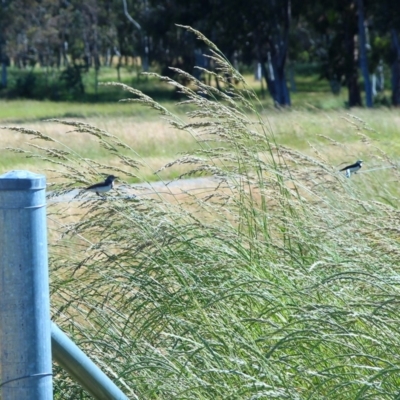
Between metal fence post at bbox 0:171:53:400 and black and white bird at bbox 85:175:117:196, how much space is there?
1622 millimetres

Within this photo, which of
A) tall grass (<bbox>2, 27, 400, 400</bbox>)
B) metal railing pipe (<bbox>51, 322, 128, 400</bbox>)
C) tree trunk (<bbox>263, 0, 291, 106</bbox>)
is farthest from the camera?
tree trunk (<bbox>263, 0, 291, 106</bbox>)

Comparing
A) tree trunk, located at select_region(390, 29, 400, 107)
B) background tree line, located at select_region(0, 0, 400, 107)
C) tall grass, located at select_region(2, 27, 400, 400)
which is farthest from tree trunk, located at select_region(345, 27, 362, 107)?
tall grass, located at select_region(2, 27, 400, 400)

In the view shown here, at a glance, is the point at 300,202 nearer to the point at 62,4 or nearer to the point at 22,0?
the point at 22,0

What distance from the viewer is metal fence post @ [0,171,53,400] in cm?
173

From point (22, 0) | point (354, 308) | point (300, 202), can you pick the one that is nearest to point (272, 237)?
point (300, 202)

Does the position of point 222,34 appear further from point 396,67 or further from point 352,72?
point 396,67

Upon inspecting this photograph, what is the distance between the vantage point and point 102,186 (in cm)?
355

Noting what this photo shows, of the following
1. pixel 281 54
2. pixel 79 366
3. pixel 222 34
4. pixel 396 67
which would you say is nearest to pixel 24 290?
pixel 79 366

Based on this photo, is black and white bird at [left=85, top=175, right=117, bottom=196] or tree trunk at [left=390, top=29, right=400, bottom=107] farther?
tree trunk at [left=390, top=29, right=400, bottom=107]

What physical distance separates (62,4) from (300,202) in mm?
51830

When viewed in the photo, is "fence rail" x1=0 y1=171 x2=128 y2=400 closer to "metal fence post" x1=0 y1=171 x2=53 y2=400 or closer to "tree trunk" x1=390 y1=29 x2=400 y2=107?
"metal fence post" x1=0 y1=171 x2=53 y2=400

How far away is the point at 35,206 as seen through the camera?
174 cm

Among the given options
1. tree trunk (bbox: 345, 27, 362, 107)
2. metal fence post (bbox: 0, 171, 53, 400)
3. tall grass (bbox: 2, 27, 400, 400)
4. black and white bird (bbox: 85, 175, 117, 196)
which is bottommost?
tree trunk (bbox: 345, 27, 362, 107)

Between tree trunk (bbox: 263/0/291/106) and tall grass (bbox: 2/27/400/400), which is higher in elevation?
tall grass (bbox: 2/27/400/400)
